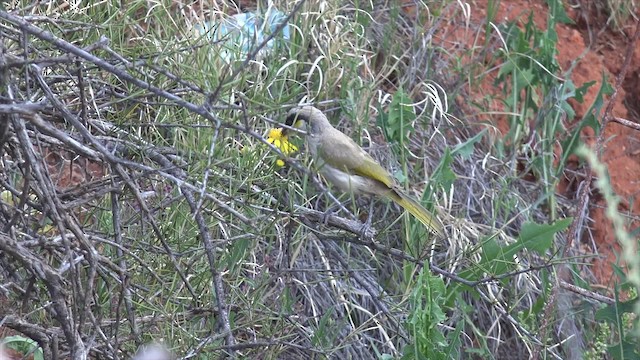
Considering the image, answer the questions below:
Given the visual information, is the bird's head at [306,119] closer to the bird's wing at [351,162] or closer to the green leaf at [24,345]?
the bird's wing at [351,162]

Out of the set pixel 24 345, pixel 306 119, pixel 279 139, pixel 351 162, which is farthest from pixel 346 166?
pixel 24 345

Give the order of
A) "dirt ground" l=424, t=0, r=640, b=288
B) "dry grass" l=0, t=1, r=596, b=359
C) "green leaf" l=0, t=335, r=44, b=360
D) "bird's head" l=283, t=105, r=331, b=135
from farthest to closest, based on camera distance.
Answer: "dirt ground" l=424, t=0, r=640, b=288, "bird's head" l=283, t=105, r=331, b=135, "green leaf" l=0, t=335, r=44, b=360, "dry grass" l=0, t=1, r=596, b=359

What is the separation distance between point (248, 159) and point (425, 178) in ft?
6.41

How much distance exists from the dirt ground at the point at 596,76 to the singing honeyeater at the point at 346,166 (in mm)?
1833

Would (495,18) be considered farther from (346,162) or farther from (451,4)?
(346,162)

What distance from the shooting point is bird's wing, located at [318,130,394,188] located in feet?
13.1

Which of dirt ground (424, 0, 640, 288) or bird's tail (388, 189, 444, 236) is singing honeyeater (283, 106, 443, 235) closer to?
bird's tail (388, 189, 444, 236)

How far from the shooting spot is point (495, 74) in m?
6.00

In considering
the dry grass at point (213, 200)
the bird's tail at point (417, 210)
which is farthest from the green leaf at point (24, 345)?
the bird's tail at point (417, 210)

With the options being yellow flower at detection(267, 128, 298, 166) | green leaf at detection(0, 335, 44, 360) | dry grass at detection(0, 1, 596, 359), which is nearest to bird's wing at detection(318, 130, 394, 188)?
dry grass at detection(0, 1, 596, 359)

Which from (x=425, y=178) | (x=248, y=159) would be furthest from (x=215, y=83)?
(x=425, y=178)

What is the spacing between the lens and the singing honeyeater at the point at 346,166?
13.0 feet

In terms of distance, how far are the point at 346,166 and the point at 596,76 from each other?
109 inches

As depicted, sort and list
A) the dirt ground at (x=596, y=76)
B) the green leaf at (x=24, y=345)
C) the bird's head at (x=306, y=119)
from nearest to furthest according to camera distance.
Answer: the green leaf at (x=24, y=345) → the bird's head at (x=306, y=119) → the dirt ground at (x=596, y=76)
